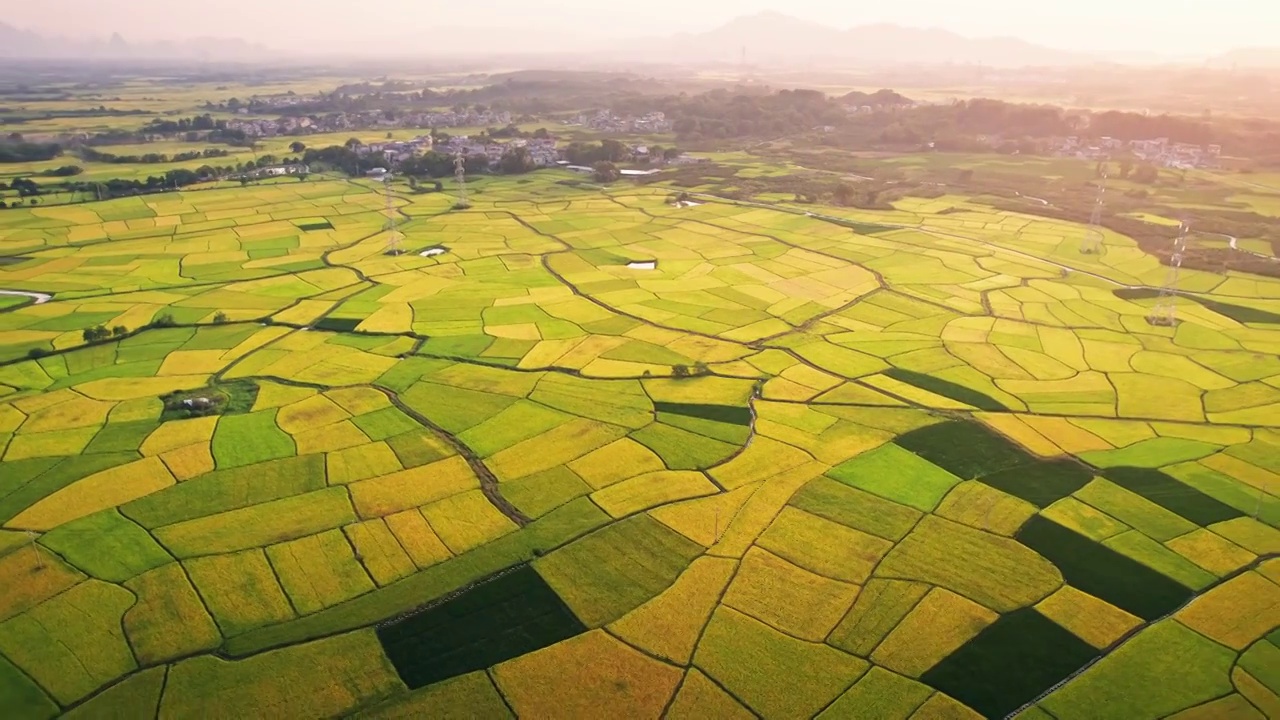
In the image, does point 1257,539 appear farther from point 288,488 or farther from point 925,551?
point 288,488

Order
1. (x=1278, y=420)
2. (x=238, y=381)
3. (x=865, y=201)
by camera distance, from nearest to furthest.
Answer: (x=1278, y=420)
(x=238, y=381)
(x=865, y=201)

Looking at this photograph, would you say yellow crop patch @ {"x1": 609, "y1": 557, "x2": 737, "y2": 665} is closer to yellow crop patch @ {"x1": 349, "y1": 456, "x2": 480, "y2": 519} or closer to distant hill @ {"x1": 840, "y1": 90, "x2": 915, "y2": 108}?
yellow crop patch @ {"x1": 349, "y1": 456, "x2": 480, "y2": 519}

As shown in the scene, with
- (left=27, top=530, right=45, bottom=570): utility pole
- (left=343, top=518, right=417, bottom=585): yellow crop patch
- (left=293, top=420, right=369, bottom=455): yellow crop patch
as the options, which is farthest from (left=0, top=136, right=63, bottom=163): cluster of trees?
(left=343, top=518, right=417, bottom=585): yellow crop patch

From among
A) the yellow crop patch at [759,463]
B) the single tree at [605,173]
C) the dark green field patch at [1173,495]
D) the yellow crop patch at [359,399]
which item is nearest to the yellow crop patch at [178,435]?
the yellow crop patch at [359,399]

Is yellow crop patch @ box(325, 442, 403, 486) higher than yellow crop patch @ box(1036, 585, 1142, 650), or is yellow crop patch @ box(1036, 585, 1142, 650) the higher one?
yellow crop patch @ box(325, 442, 403, 486)

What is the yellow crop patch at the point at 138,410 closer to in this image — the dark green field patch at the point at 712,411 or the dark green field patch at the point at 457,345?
the dark green field patch at the point at 457,345

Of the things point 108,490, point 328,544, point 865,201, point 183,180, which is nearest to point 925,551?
point 328,544
